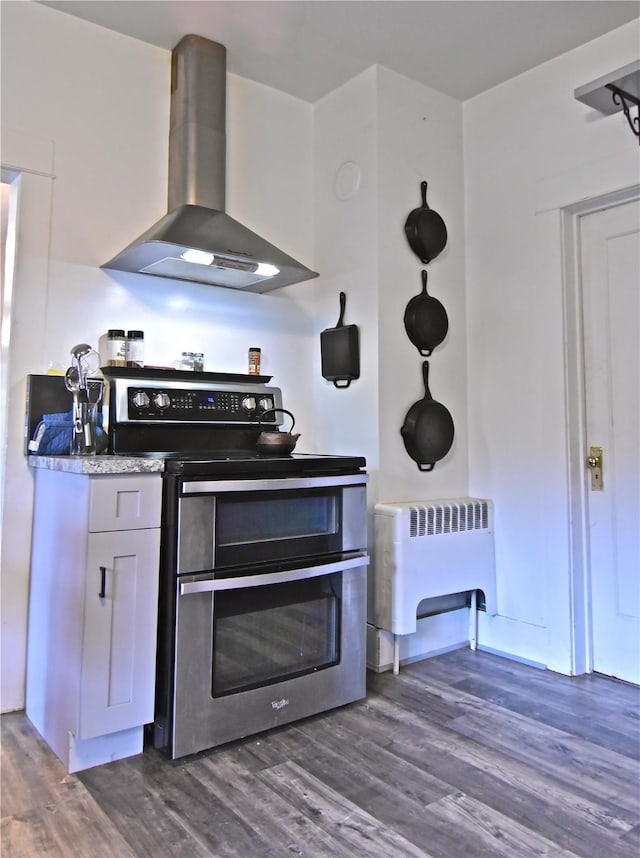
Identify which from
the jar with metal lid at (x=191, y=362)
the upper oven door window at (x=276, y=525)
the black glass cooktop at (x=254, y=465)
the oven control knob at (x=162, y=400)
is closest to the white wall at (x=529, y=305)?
the black glass cooktop at (x=254, y=465)

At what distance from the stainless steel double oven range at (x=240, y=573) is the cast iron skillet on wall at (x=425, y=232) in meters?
1.16

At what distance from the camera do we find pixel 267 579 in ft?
6.13

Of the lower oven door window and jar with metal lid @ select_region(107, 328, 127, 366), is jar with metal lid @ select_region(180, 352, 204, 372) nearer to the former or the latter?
jar with metal lid @ select_region(107, 328, 127, 366)

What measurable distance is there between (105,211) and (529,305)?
1865 mm

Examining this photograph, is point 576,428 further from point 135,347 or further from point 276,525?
point 135,347

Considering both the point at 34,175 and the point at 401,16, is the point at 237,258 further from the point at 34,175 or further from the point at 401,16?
the point at 401,16

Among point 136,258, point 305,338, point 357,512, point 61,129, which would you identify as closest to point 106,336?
point 136,258

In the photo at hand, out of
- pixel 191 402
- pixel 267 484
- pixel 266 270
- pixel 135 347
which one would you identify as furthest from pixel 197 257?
pixel 267 484

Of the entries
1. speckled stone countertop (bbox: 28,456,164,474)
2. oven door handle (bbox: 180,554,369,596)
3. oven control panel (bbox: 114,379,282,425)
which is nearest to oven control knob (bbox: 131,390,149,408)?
oven control panel (bbox: 114,379,282,425)

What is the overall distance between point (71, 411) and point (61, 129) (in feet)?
3.61

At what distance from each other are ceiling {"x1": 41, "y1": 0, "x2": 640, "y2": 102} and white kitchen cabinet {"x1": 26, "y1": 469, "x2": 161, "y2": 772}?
1.85 metres

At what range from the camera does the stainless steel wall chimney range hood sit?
2.32m

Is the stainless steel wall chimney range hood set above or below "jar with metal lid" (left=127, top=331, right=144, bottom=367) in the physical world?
above

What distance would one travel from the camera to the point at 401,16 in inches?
92.9
